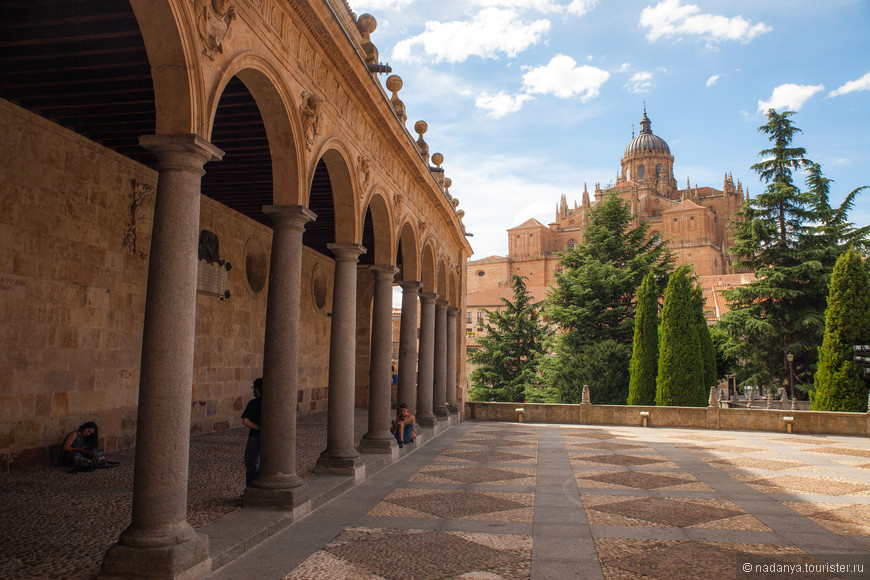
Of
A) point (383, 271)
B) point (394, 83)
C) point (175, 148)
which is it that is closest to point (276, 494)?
point (175, 148)

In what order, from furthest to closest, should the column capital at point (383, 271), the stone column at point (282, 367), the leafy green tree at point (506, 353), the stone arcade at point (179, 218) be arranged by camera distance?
the leafy green tree at point (506, 353) → the column capital at point (383, 271) → the stone column at point (282, 367) → the stone arcade at point (179, 218)

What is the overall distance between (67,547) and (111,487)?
2499 millimetres

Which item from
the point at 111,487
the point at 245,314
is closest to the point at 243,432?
the point at 245,314

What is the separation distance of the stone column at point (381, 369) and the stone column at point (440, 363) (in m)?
5.65

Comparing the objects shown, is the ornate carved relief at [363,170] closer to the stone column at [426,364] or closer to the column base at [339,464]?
the column base at [339,464]

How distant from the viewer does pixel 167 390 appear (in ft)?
14.6

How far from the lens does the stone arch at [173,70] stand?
457 centimetres

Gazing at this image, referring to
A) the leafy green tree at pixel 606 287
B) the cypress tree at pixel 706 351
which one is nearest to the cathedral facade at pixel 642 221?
the leafy green tree at pixel 606 287

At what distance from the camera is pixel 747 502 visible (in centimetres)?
769

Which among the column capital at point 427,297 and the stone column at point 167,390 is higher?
the column capital at point 427,297

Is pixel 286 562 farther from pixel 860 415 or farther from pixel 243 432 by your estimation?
pixel 860 415

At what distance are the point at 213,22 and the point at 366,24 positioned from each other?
447 cm

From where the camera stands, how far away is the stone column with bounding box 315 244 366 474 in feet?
27.6

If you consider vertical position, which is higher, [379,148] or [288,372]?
[379,148]
